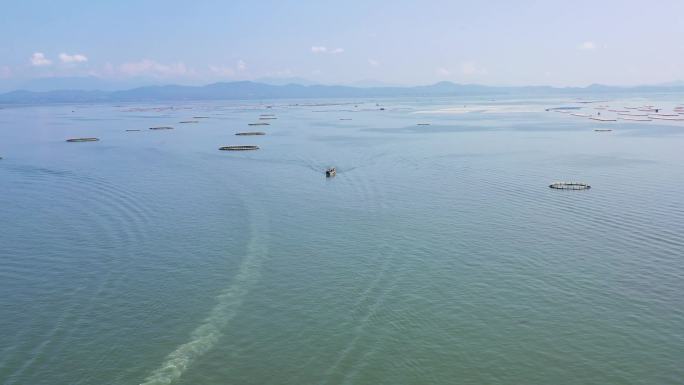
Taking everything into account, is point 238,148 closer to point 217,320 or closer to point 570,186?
point 570,186

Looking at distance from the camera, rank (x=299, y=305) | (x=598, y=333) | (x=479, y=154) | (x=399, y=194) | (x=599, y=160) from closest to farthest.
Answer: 1. (x=598, y=333)
2. (x=299, y=305)
3. (x=399, y=194)
4. (x=599, y=160)
5. (x=479, y=154)

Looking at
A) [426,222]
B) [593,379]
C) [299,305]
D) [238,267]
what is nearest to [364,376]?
[299,305]

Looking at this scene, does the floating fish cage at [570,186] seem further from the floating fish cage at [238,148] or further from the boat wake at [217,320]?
the floating fish cage at [238,148]

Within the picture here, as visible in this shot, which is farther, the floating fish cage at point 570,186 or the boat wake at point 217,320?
the floating fish cage at point 570,186

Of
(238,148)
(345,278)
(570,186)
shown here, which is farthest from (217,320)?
(238,148)

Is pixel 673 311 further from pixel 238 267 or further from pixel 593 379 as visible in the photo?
pixel 238 267

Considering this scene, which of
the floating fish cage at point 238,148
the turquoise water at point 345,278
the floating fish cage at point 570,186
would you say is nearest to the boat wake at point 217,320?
the turquoise water at point 345,278

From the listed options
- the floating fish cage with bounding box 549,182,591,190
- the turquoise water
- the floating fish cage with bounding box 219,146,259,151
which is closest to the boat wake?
the turquoise water

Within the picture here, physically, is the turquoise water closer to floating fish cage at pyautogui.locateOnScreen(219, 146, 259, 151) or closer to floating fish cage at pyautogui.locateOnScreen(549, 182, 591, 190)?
floating fish cage at pyautogui.locateOnScreen(549, 182, 591, 190)

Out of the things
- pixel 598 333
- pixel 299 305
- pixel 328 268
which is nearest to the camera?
pixel 598 333
